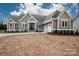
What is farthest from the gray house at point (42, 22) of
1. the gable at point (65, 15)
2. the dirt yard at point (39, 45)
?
the dirt yard at point (39, 45)

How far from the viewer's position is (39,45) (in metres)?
3.15

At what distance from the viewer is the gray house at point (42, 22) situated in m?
3.19

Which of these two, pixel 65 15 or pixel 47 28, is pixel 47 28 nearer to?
pixel 47 28

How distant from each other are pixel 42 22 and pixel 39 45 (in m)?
0.36

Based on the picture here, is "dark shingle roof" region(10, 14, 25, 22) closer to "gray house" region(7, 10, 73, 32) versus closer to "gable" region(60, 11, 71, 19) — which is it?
"gray house" region(7, 10, 73, 32)

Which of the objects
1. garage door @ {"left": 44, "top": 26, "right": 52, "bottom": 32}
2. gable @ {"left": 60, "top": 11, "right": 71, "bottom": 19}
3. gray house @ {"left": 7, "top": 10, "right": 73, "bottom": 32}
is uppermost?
gable @ {"left": 60, "top": 11, "right": 71, "bottom": 19}

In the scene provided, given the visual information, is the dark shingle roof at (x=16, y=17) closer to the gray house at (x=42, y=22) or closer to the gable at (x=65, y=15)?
the gray house at (x=42, y=22)

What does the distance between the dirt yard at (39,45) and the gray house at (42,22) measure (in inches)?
4.3

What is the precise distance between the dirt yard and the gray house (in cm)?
11

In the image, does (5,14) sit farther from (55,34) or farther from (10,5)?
(55,34)

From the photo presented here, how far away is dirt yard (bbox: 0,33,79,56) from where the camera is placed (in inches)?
122

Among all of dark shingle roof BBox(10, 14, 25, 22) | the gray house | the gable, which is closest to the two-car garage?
the gray house

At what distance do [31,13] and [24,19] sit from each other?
15cm

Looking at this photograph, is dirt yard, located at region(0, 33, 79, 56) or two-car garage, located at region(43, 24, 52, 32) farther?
two-car garage, located at region(43, 24, 52, 32)
